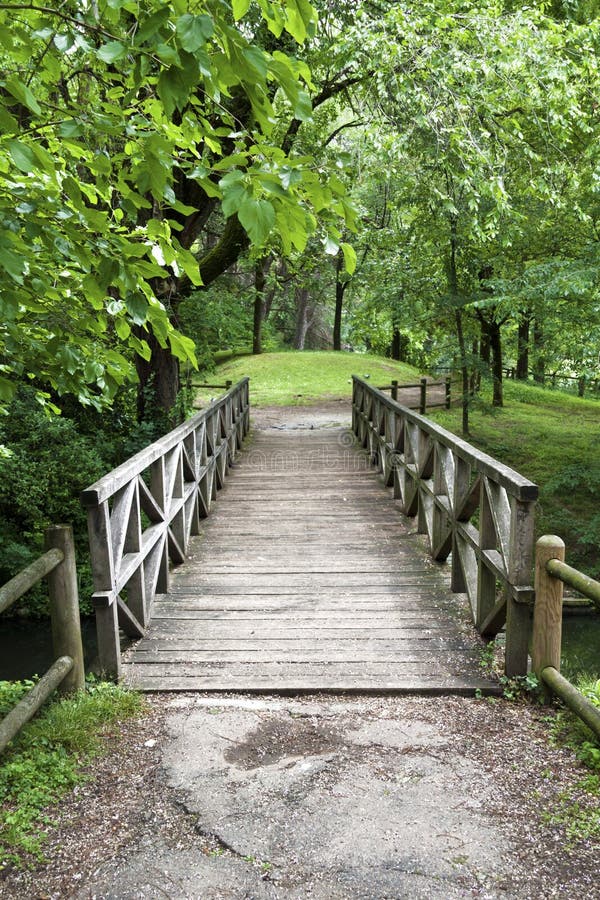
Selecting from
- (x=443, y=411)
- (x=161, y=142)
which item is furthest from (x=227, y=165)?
(x=443, y=411)

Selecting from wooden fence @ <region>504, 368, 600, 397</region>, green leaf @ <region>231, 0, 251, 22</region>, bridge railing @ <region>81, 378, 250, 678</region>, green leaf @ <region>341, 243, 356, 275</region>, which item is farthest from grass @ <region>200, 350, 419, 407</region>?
green leaf @ <region>231, 0, 251, 22</region>

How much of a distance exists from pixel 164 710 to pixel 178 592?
70.8 inches

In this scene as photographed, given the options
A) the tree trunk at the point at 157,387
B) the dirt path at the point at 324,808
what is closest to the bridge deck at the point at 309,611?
the dirt path at the point at 324,808

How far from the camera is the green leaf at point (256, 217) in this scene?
5.77 feet

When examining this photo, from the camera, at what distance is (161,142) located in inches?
87.4

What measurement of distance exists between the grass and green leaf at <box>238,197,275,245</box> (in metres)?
19.9

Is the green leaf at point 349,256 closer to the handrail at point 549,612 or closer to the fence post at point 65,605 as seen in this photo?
the handrail at point 549,612

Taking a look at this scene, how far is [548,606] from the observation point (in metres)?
3.69

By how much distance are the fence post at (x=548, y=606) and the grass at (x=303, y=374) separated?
1833 centimetres

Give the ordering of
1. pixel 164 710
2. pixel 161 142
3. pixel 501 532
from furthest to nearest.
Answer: pixel 501 532
pixel 164 710
pixel 161 142

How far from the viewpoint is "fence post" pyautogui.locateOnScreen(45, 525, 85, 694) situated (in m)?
3.58

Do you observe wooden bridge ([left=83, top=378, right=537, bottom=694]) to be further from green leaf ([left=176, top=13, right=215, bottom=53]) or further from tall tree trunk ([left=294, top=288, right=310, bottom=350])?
tall tree trunk ([left=294, top=288, right=310, bottom=350])

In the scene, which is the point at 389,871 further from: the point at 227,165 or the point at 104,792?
the point at 227,165

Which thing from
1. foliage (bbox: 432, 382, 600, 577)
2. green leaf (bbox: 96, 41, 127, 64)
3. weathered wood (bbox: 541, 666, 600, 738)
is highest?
green leaf (bbox: 96, 41, 127, 64)
